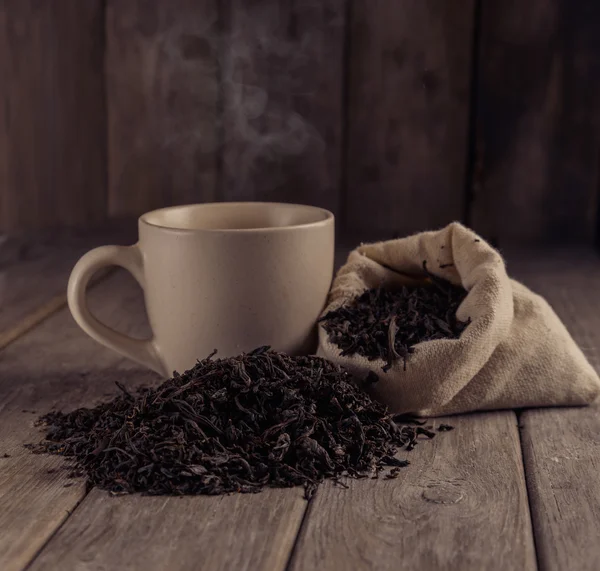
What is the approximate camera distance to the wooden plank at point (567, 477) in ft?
2.33

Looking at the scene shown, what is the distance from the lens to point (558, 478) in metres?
0.84

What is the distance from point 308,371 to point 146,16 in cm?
128

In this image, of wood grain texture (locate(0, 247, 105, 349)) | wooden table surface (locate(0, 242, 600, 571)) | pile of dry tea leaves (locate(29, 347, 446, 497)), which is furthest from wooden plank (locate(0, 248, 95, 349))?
pile of dry tea leaves (locate(29, 347, 446, 497))

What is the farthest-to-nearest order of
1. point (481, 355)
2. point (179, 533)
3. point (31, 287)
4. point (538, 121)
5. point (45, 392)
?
1. point (538, 121)
2. point (31, 287)
3. point (45, 392)
4. point (481, 355)
5. point (179, 533)

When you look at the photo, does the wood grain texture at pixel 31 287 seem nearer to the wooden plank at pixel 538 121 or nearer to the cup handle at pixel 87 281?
the cup handle at pixel 87 281

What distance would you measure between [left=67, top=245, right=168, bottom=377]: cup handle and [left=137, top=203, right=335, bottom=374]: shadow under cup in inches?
0.5

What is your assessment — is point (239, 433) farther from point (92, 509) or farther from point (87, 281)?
point (87, 281)

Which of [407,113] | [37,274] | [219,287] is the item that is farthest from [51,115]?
[219,287]

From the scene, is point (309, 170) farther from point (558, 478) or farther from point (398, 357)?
point (558, 478)

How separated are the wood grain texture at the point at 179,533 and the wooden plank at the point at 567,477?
0.67 ft

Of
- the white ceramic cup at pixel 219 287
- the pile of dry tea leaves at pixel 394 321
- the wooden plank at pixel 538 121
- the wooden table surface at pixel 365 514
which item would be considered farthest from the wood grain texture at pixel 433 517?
the wooden plank at pixel 538 121

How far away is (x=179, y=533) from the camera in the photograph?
73cm

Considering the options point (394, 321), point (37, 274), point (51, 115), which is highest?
point (51, 115)

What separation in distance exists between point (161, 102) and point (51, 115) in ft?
0.79
